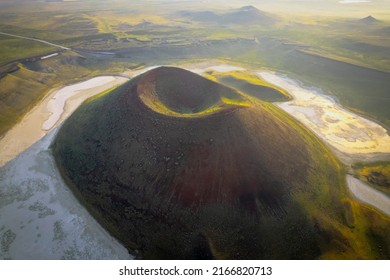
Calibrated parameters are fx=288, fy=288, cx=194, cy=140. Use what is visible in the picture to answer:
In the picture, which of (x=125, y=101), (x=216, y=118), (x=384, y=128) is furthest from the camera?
(x=384, y=128)

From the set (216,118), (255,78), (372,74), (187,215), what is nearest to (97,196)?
(187,215)

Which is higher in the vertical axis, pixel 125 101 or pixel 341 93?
pixel 125 101

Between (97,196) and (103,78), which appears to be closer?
(97,196)

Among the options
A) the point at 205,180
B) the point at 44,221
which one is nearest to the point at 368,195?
the point at 205,180

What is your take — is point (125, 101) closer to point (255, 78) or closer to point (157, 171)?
point (157, 171)

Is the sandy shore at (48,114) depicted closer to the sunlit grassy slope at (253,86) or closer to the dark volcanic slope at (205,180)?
the dark volcanic slope at (205,180)
